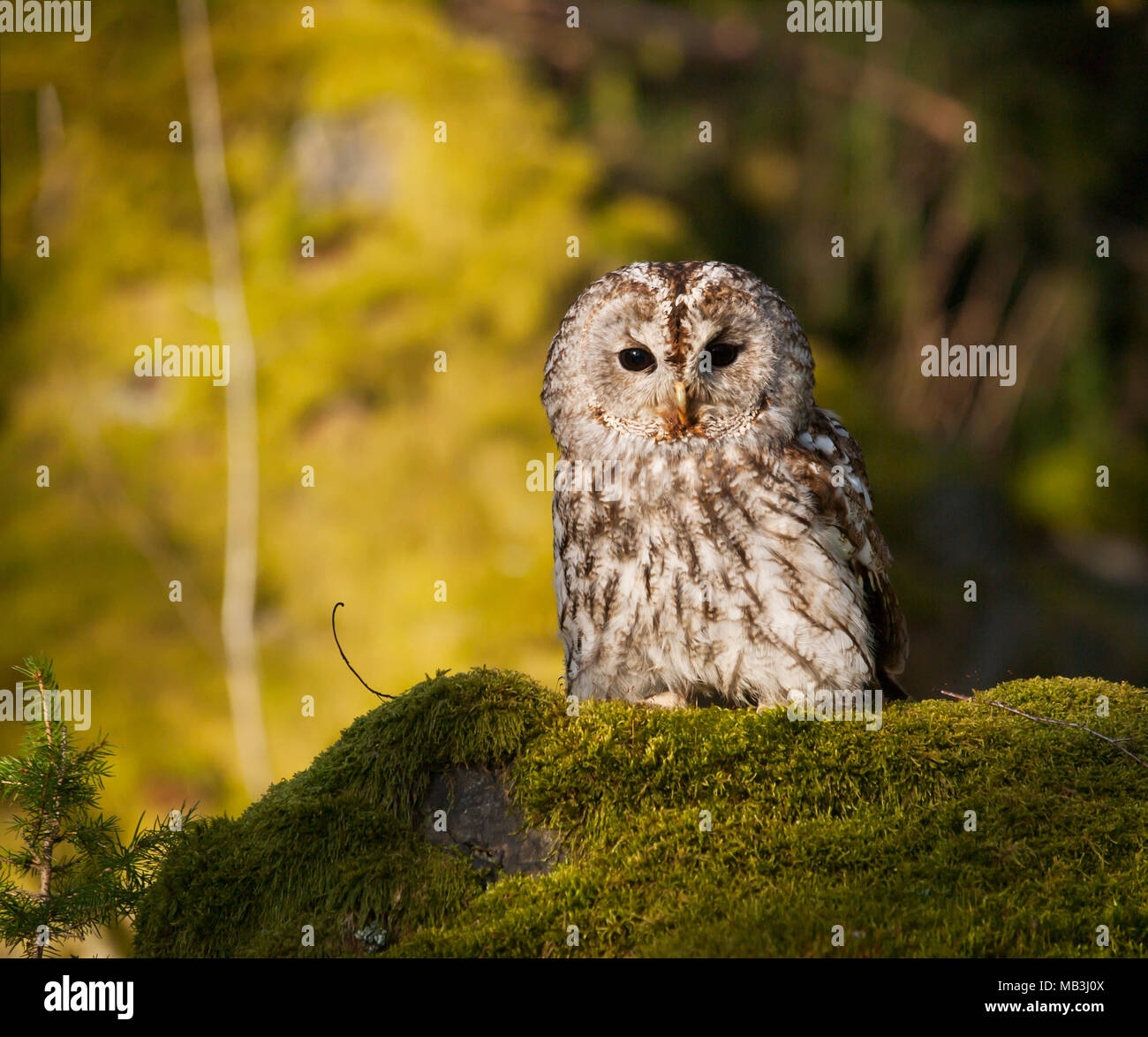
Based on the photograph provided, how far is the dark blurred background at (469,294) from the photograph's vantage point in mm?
5172

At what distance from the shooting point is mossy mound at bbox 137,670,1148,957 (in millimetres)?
2010

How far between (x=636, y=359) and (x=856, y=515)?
848mm

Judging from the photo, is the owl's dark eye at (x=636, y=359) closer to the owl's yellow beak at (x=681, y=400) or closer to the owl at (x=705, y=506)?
the owl at (x=705, y=506)

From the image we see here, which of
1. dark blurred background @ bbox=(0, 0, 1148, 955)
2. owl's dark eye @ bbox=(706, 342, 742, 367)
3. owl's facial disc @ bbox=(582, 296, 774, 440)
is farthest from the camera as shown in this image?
dark blurred background @ bbox=(0, 0, 1148, 955)

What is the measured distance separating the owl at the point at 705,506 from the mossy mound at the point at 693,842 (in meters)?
0.35

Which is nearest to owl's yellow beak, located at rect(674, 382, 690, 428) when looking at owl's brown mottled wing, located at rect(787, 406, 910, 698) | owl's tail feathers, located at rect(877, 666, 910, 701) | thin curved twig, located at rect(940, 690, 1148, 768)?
owl's brown mottled wing, located at rect(787, 406, 910, 698)

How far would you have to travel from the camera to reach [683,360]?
2.84 m

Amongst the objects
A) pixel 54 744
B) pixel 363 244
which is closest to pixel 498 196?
pixel 363 244

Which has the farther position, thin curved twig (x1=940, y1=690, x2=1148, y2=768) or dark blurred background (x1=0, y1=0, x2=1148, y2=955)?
dark blurred background (x1=0, y1=0, x2=1148, y2=955)

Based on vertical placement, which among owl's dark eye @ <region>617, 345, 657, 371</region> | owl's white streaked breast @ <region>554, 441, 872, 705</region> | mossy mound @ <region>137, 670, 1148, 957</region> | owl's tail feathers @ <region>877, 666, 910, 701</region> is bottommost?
mossy mound @ <region>137, 670, 1148, 957</region>

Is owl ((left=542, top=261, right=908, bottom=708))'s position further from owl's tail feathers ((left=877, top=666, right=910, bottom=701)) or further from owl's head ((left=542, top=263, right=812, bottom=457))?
owl's tail feathers ((left=877, top=666, right=910, bottom=701))

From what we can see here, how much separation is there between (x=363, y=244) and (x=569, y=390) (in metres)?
2.89

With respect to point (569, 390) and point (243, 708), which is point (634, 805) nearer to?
point (569, 390)

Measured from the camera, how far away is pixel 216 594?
525cm
